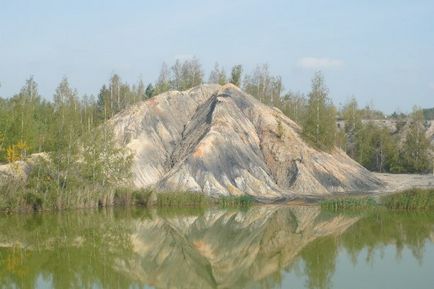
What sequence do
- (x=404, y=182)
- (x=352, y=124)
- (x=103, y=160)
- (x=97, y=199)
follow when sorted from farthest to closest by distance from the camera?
(x=352, y=124) < (x=404, y=182) < (x=103, y=160) < (x=97, y=199)

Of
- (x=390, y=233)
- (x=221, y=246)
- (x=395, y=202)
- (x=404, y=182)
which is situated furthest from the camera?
(x=404, y=182)

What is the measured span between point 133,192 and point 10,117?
42.0ft

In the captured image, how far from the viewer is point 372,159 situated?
67875 mm

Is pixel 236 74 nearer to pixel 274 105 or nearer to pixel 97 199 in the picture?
pixel 274 105

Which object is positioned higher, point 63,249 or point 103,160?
point 103,160

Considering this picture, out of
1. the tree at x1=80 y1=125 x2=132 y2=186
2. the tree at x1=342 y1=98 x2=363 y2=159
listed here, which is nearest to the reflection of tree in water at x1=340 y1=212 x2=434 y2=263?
the tree at x1=80 y1=125 x2=132 y2=186

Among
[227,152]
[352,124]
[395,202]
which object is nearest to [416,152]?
[352,124]

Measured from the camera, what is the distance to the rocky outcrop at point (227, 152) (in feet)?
139

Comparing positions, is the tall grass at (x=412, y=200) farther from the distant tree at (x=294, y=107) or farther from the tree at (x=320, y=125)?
the distant tree at (x=294, y=107)

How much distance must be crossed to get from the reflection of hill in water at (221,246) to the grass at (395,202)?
166cm

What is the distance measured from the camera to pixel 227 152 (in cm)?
4453

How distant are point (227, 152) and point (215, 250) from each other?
22.2 metres

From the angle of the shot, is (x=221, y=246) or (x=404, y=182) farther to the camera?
(x=404, y=182)

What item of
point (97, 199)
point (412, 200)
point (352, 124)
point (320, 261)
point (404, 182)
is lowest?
point (320, 261)
